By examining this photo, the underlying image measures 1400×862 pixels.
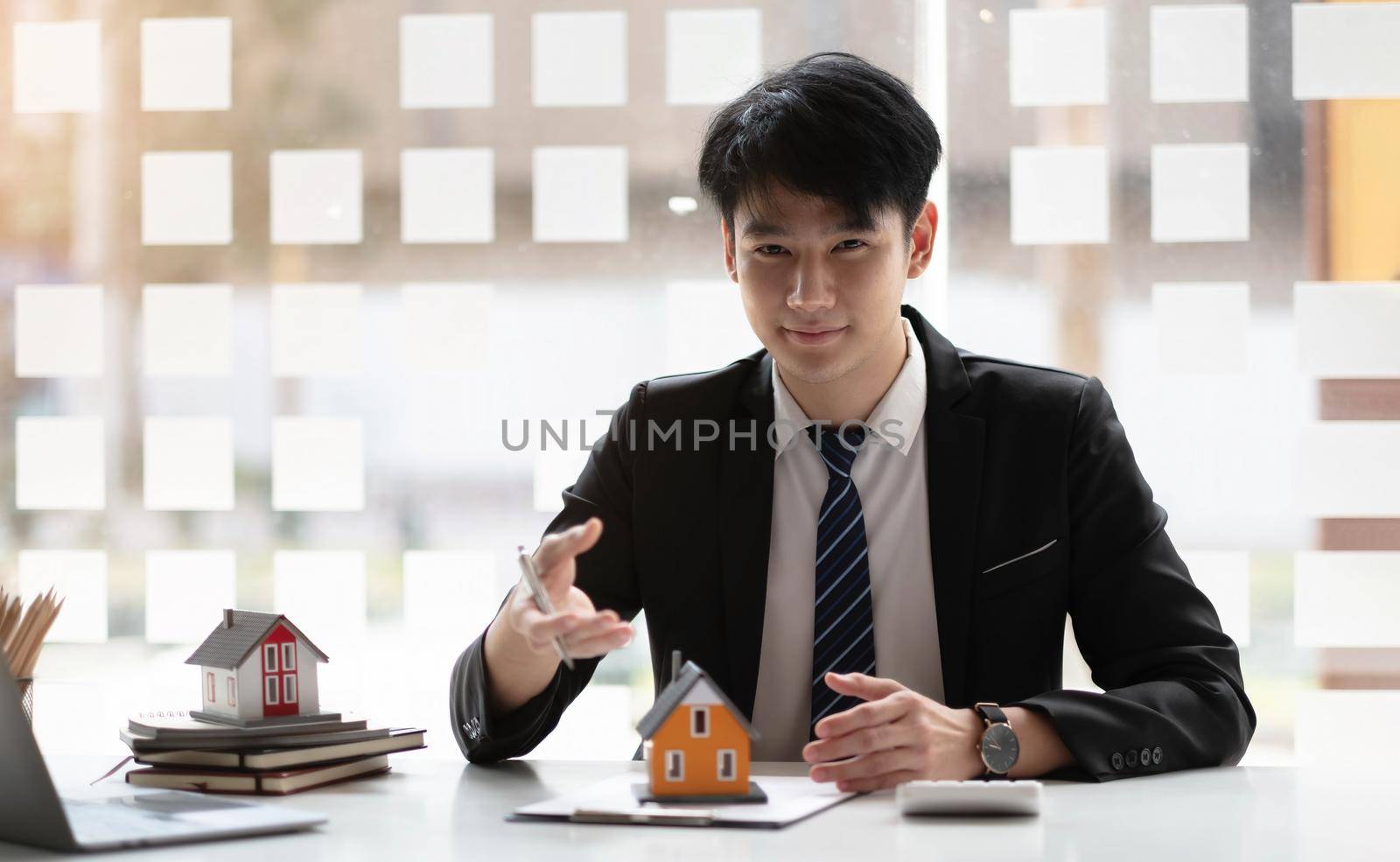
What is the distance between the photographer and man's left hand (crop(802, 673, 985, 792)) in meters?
1.32

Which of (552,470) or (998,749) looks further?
(552,470)

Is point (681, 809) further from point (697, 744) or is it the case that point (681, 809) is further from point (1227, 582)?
point (1227, 582)

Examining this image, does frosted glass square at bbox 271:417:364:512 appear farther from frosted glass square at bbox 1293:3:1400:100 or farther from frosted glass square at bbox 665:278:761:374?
frosted glass square at bbox 1293:3:1400:100

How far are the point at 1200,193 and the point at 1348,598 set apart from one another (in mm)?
917

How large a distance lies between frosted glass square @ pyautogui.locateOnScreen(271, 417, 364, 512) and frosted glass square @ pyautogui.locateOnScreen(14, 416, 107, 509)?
17.1 inches

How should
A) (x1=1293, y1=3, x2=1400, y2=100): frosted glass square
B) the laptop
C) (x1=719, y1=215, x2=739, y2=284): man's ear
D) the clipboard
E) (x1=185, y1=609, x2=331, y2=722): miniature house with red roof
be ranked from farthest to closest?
(x1=1293, y1=3, x2=1400, y2=100): frosted glass square
(x1=719, y1=215, x2=739, y2=284): man's ear
(x1=185, y1=609, x2=331, y2=722): miniature house with red roof
the clipboard
the laptop

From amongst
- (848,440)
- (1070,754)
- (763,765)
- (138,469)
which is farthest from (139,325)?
(1070,754)

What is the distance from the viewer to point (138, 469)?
3.04 m

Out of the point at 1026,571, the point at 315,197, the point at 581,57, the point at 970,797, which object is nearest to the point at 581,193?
the point at 581,57

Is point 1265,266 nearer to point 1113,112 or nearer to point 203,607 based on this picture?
point 1113,112

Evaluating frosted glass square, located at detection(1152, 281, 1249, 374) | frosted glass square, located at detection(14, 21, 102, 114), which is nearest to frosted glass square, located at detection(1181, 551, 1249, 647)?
frosted glass square, located at detection(1152, 281, 1249, 374)

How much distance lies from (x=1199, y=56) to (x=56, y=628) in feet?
9.45

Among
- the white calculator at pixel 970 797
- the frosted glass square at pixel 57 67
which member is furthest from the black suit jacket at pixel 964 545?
the frosted glass square at pixel 57 67

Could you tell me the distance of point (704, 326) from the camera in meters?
2.89
